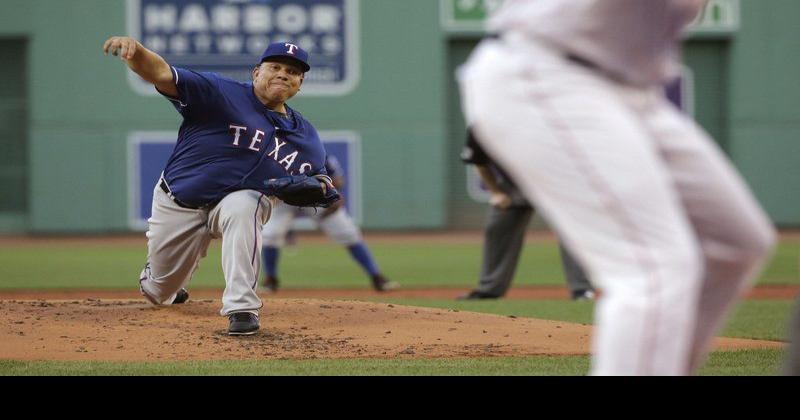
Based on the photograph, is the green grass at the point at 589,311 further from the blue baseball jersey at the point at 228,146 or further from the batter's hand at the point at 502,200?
the blue baseball jersey at the point at 228,146

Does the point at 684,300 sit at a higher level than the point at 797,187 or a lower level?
higher

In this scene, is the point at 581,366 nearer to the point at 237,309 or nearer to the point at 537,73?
the point at 237,309

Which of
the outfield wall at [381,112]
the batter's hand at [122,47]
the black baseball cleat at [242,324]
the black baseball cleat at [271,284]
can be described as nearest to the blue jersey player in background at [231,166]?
the black baseball cleat at [242,324]

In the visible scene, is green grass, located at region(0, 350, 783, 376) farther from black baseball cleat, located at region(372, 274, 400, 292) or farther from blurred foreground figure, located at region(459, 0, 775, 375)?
black baseball cleat, located at region(372, 274, 400, 292)

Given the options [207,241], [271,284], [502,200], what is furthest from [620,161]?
[271,284]

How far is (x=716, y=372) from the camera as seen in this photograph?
453 cm

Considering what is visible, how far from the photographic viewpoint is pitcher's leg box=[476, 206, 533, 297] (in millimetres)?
8891

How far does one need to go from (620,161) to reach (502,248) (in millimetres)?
6516

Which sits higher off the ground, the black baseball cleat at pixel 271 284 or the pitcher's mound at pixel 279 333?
the pitcher's mound at pixel 279 333

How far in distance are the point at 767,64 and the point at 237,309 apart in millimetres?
16309

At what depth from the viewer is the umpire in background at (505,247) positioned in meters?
8.84

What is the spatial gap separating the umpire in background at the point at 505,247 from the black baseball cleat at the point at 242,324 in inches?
144
